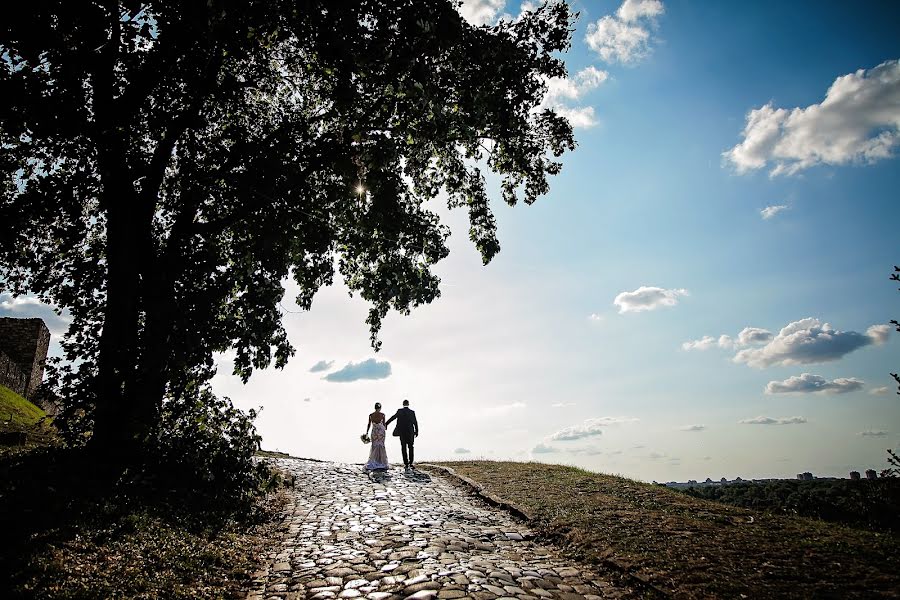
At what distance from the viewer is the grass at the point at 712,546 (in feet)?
19.0

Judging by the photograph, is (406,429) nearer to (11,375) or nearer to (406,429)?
(406,429)

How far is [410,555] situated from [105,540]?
4377mm

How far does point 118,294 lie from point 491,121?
10253mm

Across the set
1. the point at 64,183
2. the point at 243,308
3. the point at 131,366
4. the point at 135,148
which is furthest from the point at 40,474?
the point at 135,148

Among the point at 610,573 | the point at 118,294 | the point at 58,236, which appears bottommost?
the point at 610,573

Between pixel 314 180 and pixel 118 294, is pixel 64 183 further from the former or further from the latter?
pixel 314 180

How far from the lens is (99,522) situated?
7.43 m

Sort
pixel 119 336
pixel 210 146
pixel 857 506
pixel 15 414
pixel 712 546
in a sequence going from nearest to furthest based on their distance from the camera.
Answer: pixel 712 546
pixel 857 506
pixel 119 336
pixel 210 146
pixel 15 414

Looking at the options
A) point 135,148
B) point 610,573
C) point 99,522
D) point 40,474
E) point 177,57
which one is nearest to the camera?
point 610,573

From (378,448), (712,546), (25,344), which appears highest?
(25,344)

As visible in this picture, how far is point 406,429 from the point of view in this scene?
710 inches

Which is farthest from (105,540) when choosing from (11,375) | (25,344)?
(25,344)

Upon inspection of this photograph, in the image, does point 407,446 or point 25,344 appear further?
point 25,344

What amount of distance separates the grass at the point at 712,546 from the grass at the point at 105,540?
18.0 ft
